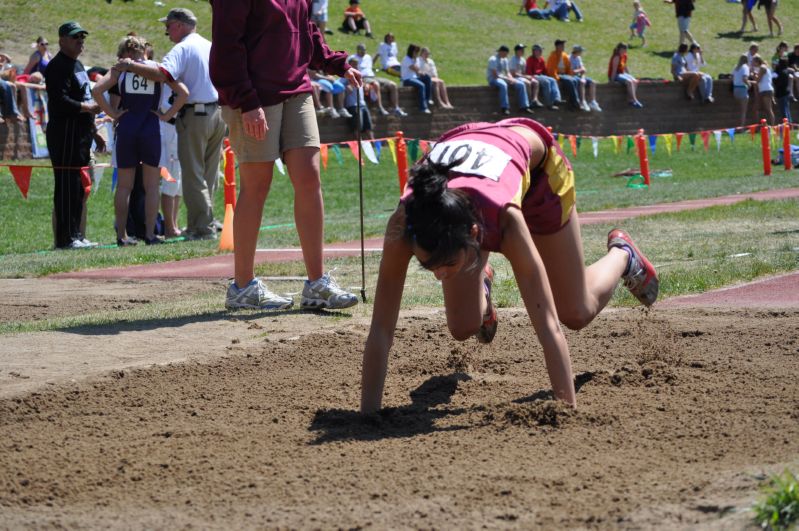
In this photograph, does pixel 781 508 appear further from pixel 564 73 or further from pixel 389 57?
pixel 564 73

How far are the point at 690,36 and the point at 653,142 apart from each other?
1880cm

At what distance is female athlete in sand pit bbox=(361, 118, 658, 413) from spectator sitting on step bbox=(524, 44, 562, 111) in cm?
2493

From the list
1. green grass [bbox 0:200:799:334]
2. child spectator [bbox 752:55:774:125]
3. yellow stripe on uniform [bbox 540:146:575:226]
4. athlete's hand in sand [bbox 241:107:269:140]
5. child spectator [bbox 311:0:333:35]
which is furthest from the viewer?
child spectator [bbox 752:55:774:125]

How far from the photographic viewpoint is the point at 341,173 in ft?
73.3

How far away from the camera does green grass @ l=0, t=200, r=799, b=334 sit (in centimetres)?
757

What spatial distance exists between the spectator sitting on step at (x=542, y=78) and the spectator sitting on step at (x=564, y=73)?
44 centimetres

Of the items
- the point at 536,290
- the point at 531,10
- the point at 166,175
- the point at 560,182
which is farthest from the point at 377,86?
the point at 536,290

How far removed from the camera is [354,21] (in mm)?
32531

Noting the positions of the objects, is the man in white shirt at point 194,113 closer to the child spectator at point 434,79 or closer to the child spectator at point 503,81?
the child spectator at point 434,79

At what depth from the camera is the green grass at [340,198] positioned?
11.5m

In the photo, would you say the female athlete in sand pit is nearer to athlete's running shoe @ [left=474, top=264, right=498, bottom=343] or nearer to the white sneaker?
athlete's running shoe @ [left=474, top=264, right=498, bottom=343]

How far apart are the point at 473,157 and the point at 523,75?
84.8 ft

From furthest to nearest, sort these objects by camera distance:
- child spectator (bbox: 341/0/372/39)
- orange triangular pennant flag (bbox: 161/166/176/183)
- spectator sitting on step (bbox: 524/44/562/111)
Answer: child spectator (bbox: 341/0/372/39) → spectator sitting on step (bbox: 524/44/562/111) → orange triangular pennant flag (bbox: 161/166/176/183)

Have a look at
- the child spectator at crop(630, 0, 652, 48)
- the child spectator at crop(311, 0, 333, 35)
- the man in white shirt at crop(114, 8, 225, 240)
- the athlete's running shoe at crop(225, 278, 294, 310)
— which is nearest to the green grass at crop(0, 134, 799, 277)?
the man in white shirt at crop(114, 8, 225, 240)
